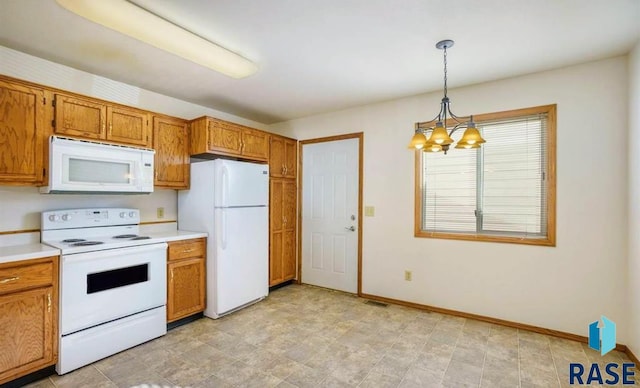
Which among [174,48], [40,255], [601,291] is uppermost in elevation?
[174,48]

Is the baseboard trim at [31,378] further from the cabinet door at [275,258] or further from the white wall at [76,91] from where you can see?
the cabinet door at [275,258]

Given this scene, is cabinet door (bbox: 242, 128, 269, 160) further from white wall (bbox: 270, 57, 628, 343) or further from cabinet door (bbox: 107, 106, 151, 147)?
white wall (bbox: 270, 57, 628, 343)

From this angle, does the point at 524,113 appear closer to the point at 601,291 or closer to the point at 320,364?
the point at 601,291

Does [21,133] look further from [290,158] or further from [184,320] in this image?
[290,158]

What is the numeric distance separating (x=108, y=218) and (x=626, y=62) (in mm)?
4835

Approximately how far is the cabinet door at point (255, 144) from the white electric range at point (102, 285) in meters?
1.43

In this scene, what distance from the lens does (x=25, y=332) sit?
1.99 m

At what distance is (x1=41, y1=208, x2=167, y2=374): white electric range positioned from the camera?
2.17 meters

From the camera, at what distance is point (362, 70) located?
9.19ft

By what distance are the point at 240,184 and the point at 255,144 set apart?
642mm

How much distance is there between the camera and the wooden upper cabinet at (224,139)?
3.17 m

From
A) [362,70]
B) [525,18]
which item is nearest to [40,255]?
[362,70]

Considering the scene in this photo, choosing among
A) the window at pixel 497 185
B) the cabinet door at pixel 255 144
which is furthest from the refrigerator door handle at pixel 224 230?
the window at pixel 497 185

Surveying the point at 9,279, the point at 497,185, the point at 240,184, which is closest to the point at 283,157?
the point at 240,184
